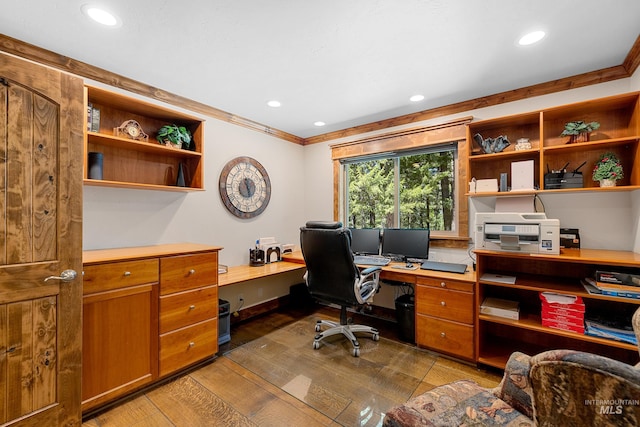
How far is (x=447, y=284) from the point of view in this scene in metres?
2.44

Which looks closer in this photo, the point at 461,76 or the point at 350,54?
the point at 350,54

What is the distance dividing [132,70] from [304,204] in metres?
2.63

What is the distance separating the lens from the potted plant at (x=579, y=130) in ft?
7.18

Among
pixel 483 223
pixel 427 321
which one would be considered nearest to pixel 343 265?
pixel 427 321

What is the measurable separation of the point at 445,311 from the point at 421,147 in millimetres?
1844

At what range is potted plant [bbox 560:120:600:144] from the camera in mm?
2189

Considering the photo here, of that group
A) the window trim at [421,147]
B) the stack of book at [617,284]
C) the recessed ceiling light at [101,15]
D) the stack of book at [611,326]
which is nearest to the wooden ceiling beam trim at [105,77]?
the recessed ceiling light at [101,15]

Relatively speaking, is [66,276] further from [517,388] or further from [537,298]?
[537,298]

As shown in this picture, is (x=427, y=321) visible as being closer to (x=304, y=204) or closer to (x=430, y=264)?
(x=430, y=264)

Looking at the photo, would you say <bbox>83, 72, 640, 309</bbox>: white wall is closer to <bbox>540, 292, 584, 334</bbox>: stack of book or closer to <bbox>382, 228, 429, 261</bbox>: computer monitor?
<bbox>382, 228, 429, 261</bbox>: computer monitor

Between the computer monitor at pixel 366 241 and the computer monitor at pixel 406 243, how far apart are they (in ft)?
0.33

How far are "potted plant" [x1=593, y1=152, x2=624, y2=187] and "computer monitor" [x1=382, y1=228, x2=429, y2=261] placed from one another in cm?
143

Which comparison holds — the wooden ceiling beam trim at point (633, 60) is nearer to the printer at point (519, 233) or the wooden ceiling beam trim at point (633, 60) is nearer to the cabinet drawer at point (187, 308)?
the printer at point (519, 233)

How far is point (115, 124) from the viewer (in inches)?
92.7
